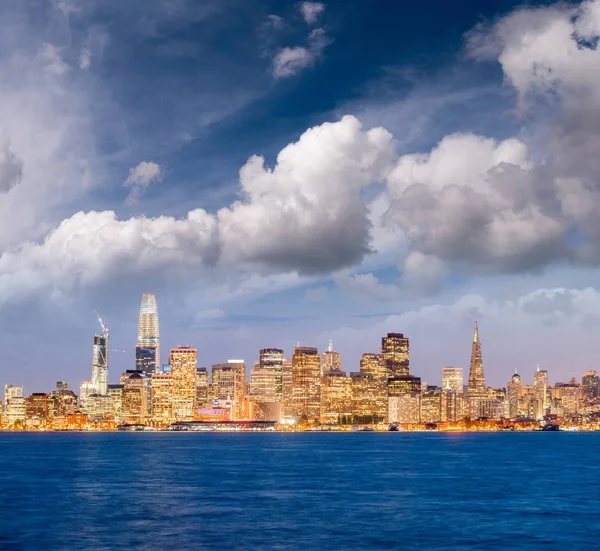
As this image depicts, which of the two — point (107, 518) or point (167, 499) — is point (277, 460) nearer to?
point (167, 499)

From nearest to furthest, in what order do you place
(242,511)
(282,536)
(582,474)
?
(282,536) < (242,511) < (582,474)

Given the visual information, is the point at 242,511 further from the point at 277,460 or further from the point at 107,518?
the point at 277,460

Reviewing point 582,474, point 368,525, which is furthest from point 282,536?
point 582,474

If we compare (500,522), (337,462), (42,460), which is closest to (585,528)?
(500,522)

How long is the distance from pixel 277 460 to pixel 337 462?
14.9m

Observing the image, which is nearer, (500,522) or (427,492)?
(500,522)

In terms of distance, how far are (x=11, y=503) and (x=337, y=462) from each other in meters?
94.0

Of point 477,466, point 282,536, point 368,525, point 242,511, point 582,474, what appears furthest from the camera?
point 477,466

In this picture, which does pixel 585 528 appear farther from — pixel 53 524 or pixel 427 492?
pixel 53 524

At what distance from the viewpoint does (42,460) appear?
197250 mm

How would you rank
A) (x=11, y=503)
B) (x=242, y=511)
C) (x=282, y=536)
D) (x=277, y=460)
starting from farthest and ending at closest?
1. (x=277, y=460)
2. (x=11, y=503)
3. (x=242, y=511)
4. (x=282, y=536)

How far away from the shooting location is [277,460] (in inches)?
7490

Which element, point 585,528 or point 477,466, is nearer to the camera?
point 585,528

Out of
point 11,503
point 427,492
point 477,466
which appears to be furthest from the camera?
point 477,466
